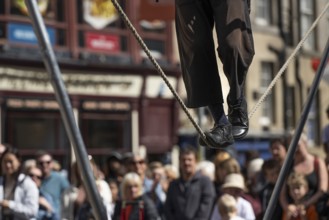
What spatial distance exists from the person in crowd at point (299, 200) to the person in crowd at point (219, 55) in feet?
10.4

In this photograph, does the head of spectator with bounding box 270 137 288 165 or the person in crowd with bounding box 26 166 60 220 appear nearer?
the head of spectator with bounding box 270 137 288 165

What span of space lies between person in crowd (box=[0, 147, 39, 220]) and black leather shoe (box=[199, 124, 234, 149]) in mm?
4730

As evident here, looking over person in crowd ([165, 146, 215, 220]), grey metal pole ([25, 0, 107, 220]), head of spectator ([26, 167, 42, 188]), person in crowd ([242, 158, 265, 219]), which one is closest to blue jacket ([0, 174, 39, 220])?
head of spectator ([26, 167, 42, 188])

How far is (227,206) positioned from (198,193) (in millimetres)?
690

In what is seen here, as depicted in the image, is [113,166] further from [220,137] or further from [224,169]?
Answer: [220,137]

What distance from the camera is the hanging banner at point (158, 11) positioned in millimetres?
17161

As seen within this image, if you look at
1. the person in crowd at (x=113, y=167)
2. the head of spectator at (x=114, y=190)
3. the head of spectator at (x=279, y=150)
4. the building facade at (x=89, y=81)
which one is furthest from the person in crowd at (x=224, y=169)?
the building facade at (x=89, y=81)

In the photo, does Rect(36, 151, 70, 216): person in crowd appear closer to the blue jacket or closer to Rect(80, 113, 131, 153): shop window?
the blue jacket

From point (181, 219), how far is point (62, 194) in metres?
2.62

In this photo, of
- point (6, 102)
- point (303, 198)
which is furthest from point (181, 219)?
point (6, 102)

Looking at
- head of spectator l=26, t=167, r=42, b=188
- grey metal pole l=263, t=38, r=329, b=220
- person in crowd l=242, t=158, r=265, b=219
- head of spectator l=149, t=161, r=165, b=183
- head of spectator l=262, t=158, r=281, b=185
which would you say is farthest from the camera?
head of spectator l=149, t=161, r=165, b=183

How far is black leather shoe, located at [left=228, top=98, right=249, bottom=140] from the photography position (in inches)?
174

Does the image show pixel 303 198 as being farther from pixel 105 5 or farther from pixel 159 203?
pixel 105 5

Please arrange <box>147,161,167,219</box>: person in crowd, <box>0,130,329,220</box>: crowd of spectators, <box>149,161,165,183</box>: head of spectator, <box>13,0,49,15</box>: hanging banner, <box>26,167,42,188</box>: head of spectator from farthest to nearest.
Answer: <box>13,0,49,15</box>: hanging banner, <box>149,161,165,183</box>: head of spectator, <box>147,161,167,219</box>: person in crowd, <box>26,167,42,188</box>: head of spectator, <box>0,130,329,220</box>: crowd of spectators
